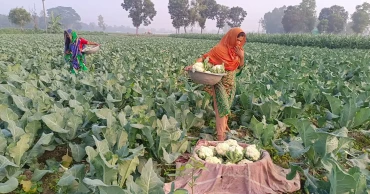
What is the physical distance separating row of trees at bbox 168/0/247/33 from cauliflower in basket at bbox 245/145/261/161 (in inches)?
3113

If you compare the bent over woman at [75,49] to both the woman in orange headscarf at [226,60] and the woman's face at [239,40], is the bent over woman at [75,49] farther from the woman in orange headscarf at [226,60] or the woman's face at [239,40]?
the woman's face at [239,40]

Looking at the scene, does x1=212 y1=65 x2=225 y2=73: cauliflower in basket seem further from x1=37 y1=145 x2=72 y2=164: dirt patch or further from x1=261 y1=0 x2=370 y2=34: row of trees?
x1=261 y1=0 x2=370 y2=34: row of trees

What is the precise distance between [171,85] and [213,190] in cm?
361

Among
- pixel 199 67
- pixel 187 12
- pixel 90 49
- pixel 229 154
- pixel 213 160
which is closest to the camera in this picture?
pixel 213 160

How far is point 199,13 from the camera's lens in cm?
8250

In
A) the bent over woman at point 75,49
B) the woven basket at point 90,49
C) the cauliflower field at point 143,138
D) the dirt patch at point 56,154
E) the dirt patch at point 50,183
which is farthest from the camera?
the bent over woman at point 75,49

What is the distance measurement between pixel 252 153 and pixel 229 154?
237 mm

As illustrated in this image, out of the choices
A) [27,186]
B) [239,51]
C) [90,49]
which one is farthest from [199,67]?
[90,49]

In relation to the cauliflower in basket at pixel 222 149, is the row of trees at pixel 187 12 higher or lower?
higher

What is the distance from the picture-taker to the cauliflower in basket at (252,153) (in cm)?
316

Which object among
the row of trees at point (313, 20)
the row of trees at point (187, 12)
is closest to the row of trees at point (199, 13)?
the row of trees at point (187, 12)

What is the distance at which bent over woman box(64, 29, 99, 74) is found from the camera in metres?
7.88

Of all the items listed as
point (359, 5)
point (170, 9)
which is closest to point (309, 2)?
point (359, 5)

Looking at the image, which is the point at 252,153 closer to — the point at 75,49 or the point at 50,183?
the point at 50,183
